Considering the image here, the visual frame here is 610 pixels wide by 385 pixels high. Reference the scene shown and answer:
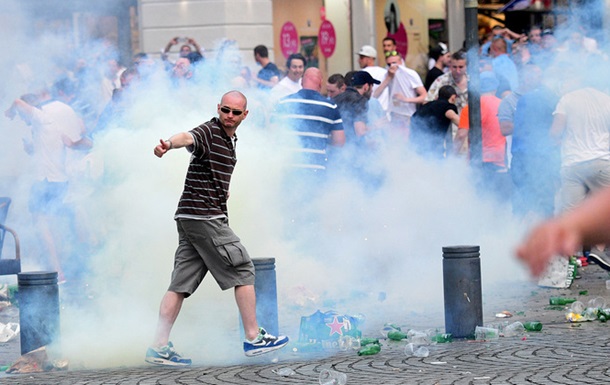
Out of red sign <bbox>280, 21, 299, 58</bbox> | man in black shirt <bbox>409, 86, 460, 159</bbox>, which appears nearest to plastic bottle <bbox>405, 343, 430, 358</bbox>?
man in black shirt <bbox>409, 86, 460, 159</bbox>

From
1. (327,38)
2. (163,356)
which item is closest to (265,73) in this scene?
(163,356)

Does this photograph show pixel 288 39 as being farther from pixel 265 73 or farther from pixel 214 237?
pixel 214 237

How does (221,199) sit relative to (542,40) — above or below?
below

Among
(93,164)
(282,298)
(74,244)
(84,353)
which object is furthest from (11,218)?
(84,353)

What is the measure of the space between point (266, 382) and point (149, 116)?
337 cm

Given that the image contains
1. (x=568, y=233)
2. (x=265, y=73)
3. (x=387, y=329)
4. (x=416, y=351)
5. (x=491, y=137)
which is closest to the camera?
(x=568, y=233)

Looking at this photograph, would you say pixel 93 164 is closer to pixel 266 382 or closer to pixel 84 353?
pixel 84 353

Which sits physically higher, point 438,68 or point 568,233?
point 438,68

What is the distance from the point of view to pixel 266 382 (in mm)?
6750

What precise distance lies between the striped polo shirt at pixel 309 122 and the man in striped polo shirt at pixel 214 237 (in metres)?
2.75

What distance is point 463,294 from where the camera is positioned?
8.12 m

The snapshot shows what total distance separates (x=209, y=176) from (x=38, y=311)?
1348mm

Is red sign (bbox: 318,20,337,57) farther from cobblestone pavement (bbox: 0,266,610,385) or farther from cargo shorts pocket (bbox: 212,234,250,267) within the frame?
cargo shorts pocket (bbox: 212,234,250,267)

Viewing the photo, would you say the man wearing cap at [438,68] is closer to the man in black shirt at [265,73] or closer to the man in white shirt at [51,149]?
the man in black shirt at [265,73]
